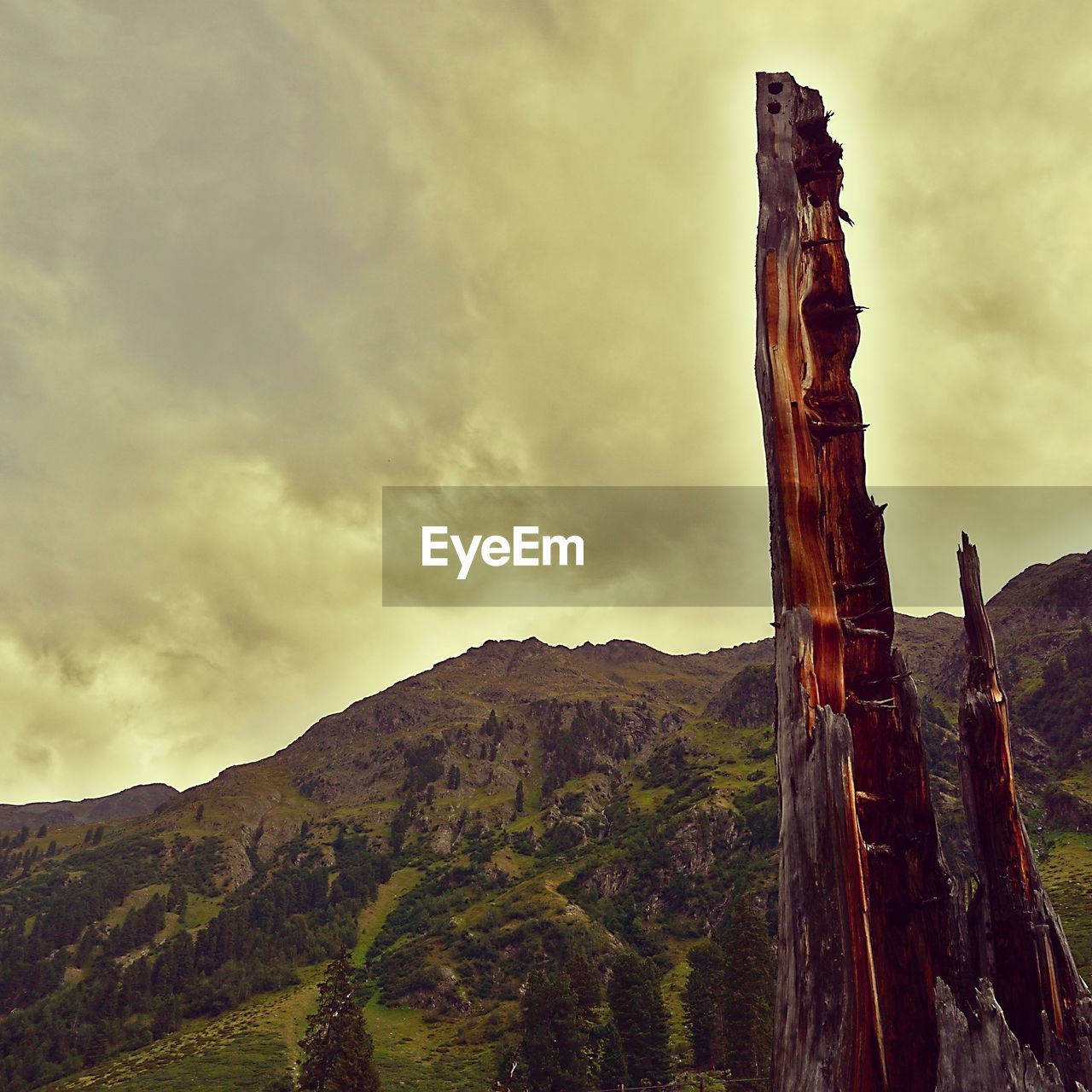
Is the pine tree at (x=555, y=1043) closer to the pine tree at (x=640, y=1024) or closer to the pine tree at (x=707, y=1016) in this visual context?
the pine tree at (x=640, y=1024)

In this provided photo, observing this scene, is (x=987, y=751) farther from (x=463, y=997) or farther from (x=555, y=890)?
(x=555, y=890)

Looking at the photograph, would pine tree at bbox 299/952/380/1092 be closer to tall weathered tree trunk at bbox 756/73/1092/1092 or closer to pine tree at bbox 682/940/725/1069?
pine tree at bbox 682/940/725/1069

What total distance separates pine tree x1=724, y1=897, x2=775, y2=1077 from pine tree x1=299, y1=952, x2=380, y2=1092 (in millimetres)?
29702

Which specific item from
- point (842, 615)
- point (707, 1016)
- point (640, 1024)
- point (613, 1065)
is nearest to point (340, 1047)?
point (613, 1065)

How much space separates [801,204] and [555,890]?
195279 millimetres

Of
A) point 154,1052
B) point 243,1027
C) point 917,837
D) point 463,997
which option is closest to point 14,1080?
point 154,1052

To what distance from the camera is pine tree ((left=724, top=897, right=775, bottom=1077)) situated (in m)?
63.9

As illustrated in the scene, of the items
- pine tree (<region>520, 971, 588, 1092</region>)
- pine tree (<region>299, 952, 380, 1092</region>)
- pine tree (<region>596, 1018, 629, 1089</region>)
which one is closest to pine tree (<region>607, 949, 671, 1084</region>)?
pine tree (<region>596, 1018, 629, 1089</region>)

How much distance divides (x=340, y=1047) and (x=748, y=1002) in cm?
3372

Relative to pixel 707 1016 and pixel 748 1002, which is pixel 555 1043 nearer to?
pixel 707 1016

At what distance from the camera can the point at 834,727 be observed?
21.7 ft

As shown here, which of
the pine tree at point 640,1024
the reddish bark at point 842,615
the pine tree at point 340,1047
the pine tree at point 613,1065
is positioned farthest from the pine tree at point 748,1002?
the reddish bark at point 842,615

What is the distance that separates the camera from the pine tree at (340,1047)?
196 feet

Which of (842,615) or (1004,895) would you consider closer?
(1004,895)
